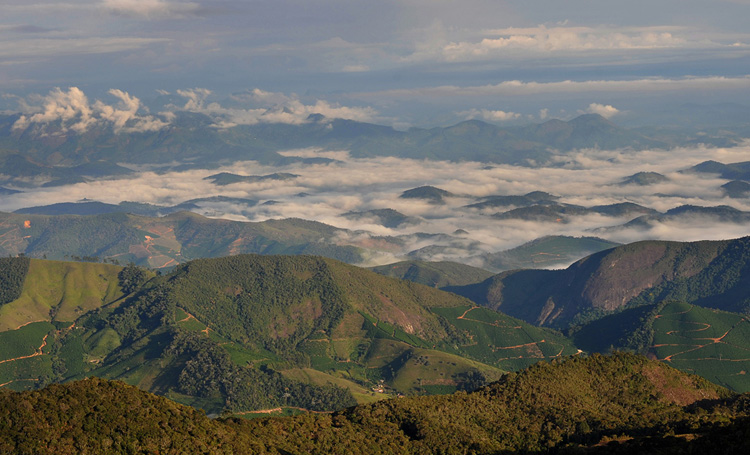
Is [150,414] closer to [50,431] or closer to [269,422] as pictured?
[50,431]

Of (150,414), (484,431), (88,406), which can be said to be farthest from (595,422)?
(88,406)

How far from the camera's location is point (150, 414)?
4788 inches

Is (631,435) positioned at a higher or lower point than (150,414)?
lower

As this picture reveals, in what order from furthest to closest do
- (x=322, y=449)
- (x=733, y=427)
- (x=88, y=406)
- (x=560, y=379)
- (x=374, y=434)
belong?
1. (x=560, y=379)
2. (x=374, y=434)
3. (x=322, y=449)
4. (x=88, y=406)
5. (x=733, y=427)

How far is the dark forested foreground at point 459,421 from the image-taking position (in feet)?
365

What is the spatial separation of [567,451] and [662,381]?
7034cm

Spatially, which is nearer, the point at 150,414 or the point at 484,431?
the point at 150,414

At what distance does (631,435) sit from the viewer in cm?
14175

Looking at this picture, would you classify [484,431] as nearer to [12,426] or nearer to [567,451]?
[567,451]

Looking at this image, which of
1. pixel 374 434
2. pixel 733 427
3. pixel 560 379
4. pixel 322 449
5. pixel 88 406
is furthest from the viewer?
pixel 560 379

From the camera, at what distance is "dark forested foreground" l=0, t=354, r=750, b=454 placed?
111 m

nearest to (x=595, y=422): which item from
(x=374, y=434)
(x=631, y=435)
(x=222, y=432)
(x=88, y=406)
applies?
(x=631, y=435)

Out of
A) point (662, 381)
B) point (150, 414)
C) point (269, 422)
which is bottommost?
point (662, 381)

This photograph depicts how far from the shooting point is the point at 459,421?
155 meters
